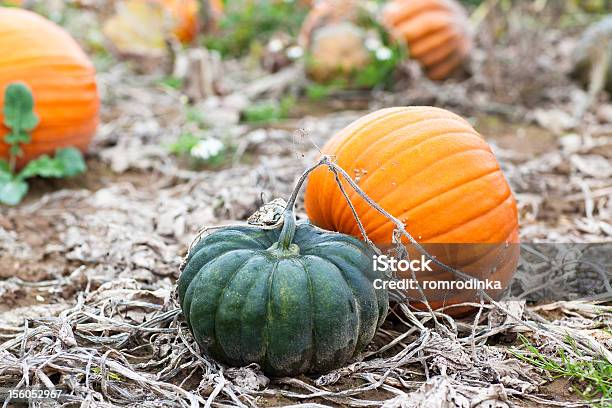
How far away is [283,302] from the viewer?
2.29 meters

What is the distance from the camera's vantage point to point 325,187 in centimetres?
288

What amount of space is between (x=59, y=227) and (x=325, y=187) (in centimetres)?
171

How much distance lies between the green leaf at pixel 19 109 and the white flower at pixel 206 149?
106 centimetres

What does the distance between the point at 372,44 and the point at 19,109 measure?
3.36 meters

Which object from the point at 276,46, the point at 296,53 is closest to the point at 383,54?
the point at 296,53

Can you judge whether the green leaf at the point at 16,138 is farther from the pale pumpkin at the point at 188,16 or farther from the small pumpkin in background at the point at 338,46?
the pale pumpkin at the point at 188,16

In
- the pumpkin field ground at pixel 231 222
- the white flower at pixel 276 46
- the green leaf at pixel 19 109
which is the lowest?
the pumpkin field ground at pixel 231 222

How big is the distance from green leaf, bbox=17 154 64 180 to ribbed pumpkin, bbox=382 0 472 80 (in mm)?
3474

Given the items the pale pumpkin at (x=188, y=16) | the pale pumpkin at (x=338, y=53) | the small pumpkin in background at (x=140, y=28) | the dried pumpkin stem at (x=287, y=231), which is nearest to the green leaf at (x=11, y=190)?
the dried pumpkin stem at (x=287, y=231)

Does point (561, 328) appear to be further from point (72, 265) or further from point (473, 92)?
point (473, 92)

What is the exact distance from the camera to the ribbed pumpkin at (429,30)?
6879 millimetres

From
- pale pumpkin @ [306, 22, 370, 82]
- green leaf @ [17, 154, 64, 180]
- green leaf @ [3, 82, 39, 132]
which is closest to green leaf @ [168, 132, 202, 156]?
green leaf @ [17, 154, 64, 180]

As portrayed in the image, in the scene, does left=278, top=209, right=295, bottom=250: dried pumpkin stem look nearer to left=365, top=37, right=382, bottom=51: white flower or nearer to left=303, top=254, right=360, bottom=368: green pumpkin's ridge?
left=303, top=254, right=360, bottom=368: green pumpkin's ridge

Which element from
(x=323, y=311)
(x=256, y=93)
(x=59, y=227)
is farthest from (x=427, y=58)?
(x=323, y=311)
